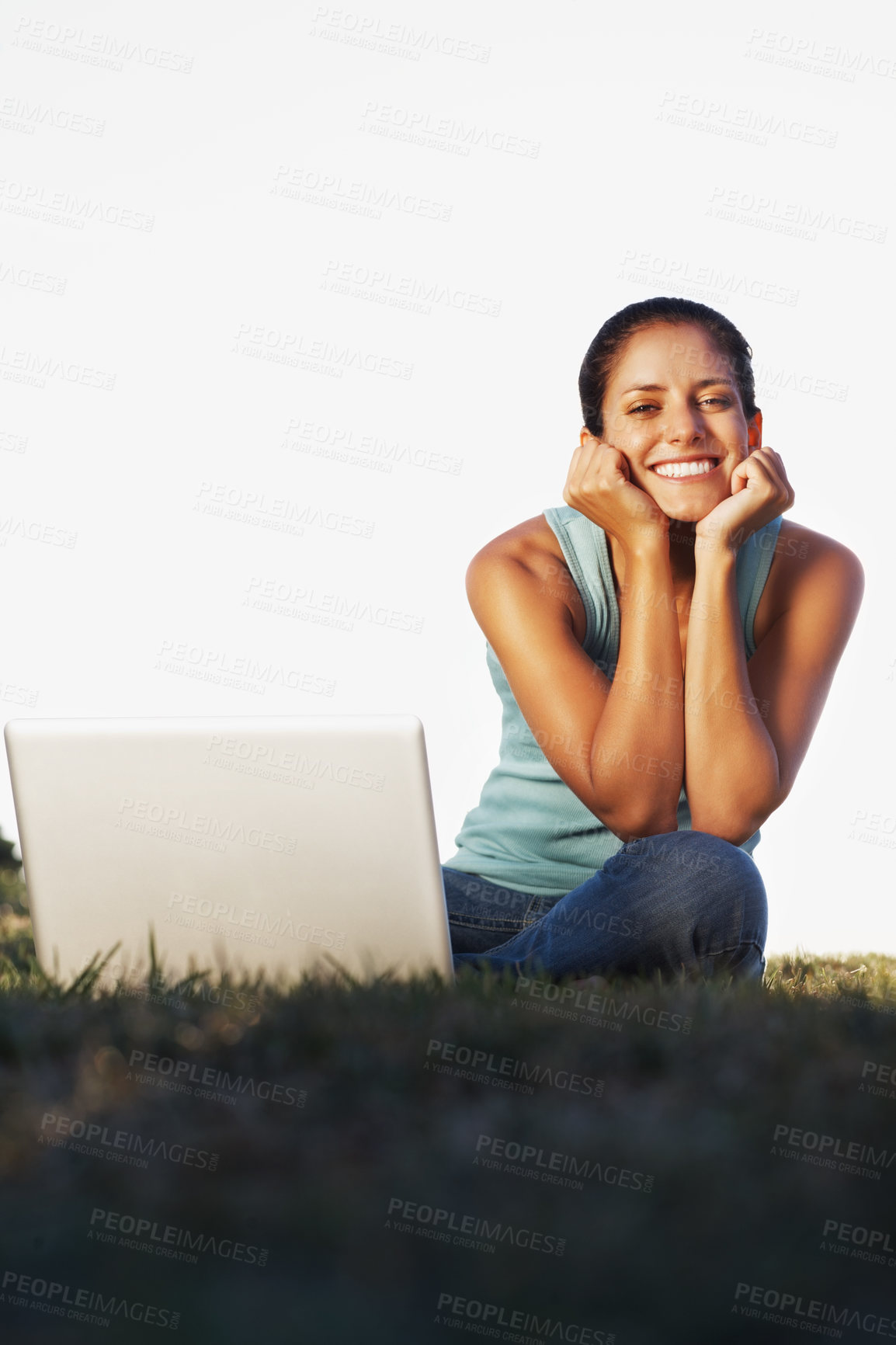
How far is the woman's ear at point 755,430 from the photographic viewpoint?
344 centimetres

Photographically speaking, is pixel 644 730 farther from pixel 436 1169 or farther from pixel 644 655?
pixel 436 1169

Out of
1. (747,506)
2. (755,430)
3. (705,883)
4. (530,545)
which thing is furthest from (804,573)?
(705,883)

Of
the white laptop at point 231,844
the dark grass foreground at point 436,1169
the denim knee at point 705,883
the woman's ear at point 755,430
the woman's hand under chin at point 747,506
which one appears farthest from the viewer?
the woman's ear at point 755,430

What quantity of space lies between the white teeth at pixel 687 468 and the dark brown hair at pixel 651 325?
8.4 inches

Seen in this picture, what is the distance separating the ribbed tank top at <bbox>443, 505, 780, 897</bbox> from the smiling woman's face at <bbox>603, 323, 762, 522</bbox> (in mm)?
221

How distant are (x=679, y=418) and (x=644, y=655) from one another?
0.66 meters

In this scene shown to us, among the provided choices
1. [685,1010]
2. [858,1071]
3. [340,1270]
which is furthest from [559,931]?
[340,1270]

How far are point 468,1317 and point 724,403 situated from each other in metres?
2.59

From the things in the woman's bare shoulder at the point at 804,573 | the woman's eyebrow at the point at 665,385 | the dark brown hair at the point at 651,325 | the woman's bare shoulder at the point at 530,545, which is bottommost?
the woman's bare shoulder at the point at 804,573

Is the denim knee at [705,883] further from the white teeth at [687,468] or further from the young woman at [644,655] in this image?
the white teeth at [687,468]

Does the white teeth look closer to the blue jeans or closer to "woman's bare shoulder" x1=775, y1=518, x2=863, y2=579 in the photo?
"woman's bare shoulder" x1=775, y1=518, x2=863, y2=579

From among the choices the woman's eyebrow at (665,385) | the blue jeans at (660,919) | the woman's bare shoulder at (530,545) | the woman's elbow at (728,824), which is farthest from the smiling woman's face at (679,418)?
the blue jeans at (660,919)

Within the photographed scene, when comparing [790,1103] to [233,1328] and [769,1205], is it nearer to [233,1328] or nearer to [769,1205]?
[769,1205]

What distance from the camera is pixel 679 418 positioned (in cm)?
321
